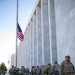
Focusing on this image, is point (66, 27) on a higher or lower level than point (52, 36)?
lower

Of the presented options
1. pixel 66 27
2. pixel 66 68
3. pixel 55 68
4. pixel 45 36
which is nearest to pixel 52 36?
pixel 45 36

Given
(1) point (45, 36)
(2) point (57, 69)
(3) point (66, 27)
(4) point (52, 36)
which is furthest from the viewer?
(1) point (45, 36)

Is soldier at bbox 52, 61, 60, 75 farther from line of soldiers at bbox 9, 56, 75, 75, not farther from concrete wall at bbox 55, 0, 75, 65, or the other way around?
concrete wall at bbox 55, 0, 75, 65

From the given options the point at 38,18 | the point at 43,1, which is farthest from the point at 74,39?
the point at 38,18

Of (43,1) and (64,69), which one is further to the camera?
(43,1)

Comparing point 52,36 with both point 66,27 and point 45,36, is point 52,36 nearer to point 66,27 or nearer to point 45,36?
point 45,36

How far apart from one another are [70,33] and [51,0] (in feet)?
37.6

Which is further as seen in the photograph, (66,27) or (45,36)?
(45,36)

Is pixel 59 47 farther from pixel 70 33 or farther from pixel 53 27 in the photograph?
pixel 53 27

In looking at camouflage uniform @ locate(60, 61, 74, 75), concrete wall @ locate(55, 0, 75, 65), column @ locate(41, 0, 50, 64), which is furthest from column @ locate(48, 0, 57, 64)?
camouflage uniform @ locate(60, 61, 74, 75)

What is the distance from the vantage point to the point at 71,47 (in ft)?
46.3

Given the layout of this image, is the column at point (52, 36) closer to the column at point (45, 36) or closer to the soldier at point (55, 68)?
the column at point (45, 36)

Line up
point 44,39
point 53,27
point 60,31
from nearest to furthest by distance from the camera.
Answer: point 60,31
point 53,27
point 44,39

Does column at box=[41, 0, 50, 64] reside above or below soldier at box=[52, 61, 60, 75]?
above
